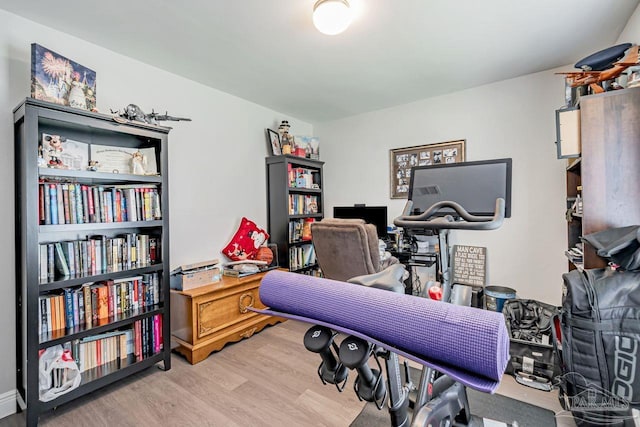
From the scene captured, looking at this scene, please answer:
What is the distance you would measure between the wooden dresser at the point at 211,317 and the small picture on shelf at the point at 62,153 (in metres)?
1.18

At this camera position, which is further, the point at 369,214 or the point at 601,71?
the point at 369,214

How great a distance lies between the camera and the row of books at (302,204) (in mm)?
3498

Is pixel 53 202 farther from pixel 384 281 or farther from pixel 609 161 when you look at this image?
pixel 609 161

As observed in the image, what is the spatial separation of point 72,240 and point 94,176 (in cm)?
50

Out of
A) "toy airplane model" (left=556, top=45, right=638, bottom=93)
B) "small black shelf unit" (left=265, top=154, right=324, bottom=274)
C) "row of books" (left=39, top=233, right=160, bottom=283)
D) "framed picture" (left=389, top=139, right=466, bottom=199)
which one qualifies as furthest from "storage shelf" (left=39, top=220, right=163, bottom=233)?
"toy airplane model" (left=556, top=45, right=638, bottom=93)

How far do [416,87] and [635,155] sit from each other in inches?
73.5

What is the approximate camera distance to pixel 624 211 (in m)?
1.57

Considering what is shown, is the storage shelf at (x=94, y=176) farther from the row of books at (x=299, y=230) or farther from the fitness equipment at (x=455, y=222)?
the fitness equipment at (x=455, y=222)

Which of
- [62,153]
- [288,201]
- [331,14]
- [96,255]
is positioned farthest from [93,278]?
[331,14]

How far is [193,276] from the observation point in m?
2.43

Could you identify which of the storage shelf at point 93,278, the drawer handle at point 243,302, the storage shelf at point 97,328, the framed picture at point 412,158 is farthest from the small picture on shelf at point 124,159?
the framed picture at point 412,158

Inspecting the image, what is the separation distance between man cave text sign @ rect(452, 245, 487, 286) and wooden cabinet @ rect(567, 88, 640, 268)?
1.26 meters

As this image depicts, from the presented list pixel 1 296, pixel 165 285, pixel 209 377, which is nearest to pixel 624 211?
pixel 209 377

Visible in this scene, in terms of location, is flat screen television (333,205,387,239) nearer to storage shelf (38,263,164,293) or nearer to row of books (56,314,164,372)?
storage shelf (38,263,164,293)
